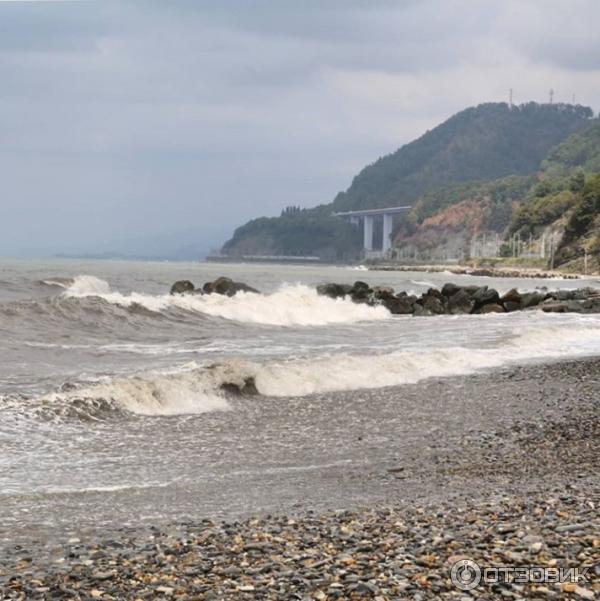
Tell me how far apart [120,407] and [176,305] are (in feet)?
70.9

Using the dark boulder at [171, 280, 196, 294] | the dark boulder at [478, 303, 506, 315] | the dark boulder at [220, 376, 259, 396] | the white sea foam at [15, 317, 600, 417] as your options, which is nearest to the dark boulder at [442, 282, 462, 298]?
the dark boulder at [478, 303, 506, 315]

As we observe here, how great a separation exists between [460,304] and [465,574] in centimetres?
3838

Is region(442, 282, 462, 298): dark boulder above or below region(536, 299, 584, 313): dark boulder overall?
above

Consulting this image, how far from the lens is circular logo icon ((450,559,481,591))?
17.4 feet

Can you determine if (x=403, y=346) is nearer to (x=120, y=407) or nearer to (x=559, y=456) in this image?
(x=120, y=407)

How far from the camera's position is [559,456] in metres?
10.0

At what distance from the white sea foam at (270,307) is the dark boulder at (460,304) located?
3.48 m

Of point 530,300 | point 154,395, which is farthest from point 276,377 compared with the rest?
point 530,300

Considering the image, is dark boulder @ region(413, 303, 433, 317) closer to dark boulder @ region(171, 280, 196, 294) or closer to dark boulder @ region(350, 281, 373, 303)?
dark boulder @ region(350, 281, 373, 303)

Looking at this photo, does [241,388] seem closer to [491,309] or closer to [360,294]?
[491,309]

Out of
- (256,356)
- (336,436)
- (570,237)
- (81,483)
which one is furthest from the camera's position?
(570,237)

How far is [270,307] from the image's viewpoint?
122ft

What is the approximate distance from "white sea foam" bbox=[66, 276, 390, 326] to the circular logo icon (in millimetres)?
26856

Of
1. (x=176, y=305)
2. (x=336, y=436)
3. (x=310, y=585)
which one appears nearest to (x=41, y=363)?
(x=336, y=436)
